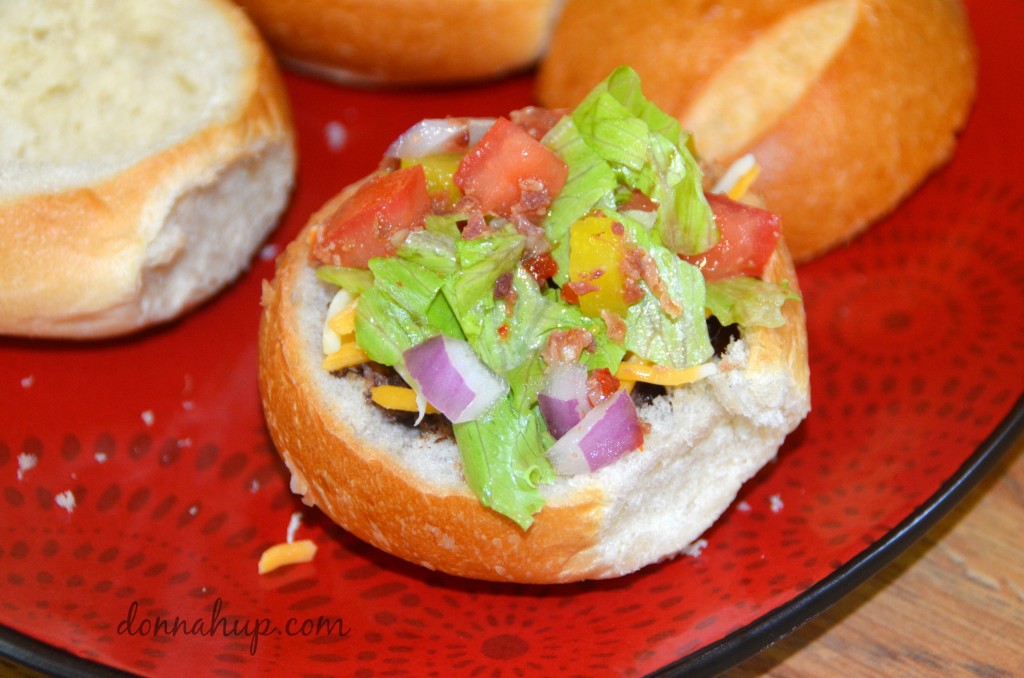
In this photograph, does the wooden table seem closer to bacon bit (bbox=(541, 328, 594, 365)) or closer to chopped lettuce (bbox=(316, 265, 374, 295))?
bacon bit (bbox=(541, 328, 594, 365))

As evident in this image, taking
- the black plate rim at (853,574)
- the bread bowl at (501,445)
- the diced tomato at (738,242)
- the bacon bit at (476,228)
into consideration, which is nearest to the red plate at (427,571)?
the black plate rim at (853,574)

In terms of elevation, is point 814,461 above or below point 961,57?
below

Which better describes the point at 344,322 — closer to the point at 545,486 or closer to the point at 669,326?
the point at 545,486

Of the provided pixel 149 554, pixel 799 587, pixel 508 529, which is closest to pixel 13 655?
pixel 149 554

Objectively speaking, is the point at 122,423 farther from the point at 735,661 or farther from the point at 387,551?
the point at 735,661

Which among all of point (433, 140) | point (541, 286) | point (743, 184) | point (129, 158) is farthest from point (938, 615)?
point (129, 158)
